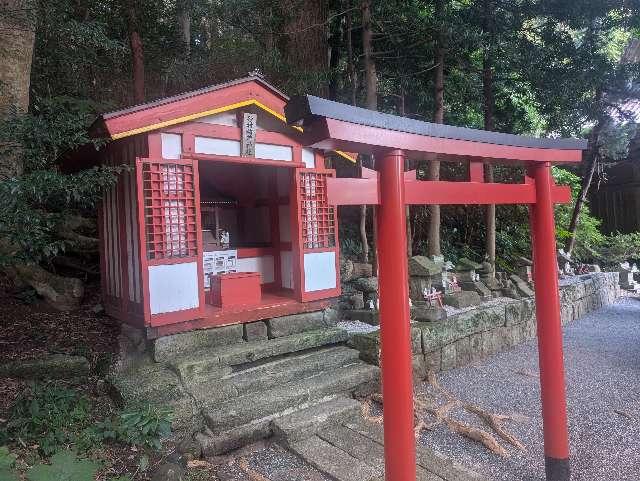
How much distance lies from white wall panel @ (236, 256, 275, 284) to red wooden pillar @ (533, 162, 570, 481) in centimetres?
453

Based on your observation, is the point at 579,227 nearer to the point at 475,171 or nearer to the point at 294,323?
the point at 294,323

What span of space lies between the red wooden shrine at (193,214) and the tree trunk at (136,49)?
11.2ft

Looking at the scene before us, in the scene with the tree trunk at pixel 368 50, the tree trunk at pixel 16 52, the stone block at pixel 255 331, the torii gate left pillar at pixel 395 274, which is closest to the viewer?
the torii gate left pillar at pixel 395 274

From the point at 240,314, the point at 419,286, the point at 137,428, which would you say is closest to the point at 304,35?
the point at 419,286

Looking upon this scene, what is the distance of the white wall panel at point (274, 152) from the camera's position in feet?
18.1

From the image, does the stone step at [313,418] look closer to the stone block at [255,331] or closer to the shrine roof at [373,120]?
the stone block at [255,331]

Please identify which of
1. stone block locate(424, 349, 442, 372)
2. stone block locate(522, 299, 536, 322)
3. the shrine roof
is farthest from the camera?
stone block locate(522, 299, 536, 322)

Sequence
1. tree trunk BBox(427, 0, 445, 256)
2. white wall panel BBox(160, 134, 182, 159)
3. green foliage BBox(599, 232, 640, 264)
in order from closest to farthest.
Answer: white wall panel BBox(160, 134, 182, 159) < tree trunk BBox(427, 0, 445, 256) < green foliage BBox(599, 232, 640, 264)

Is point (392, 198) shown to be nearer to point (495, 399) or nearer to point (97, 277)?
point (495, 399)

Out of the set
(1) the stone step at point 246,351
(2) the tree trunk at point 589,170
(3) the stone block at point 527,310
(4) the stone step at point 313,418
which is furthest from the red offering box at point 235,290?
(2) the tree trunk at point 589,170

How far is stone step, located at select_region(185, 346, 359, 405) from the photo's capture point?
14.2 feet

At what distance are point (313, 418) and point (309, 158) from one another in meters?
3.36

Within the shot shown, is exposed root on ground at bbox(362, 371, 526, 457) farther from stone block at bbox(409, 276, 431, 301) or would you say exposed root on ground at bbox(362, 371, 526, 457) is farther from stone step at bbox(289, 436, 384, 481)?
stone block at bbox(409, 276, 431, 301)

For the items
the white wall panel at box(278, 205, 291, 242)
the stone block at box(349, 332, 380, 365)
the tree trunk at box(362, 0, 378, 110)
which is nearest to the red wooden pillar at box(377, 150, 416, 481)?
the stone block at box(349, 332, 380, 365)
